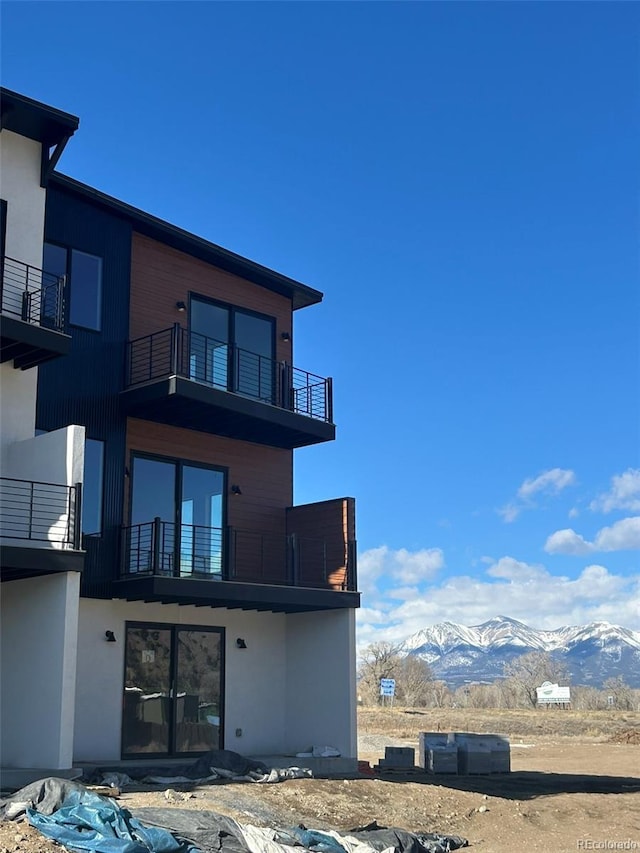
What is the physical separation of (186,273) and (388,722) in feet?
100

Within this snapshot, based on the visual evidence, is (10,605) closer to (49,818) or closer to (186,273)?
(49,818)

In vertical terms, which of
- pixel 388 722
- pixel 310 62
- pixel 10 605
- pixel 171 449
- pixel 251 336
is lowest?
pixel 388 722

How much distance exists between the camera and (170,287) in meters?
20.7

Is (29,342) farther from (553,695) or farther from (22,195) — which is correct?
(553,695)

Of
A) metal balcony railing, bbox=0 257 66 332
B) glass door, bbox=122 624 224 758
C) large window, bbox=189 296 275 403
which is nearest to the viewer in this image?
metal balcony railing, bbox=0 257 66 332

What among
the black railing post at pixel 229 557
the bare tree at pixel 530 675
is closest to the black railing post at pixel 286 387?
the black railing post at pixel 229 557

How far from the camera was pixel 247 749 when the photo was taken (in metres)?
20.2

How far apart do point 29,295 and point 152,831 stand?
8.97 metres

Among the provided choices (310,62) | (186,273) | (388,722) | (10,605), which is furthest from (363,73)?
(388,722)

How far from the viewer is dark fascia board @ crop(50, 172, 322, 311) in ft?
63.2

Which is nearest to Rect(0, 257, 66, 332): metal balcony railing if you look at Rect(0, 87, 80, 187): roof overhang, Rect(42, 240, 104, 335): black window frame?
Rect(42, 240, 104, 335): black window frame

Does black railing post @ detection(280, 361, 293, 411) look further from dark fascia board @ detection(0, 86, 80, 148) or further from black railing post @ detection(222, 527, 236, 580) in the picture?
dark fascia board @ detection(0, 86, 80, 148)

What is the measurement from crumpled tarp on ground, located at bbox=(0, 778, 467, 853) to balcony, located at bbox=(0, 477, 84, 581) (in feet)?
13.7

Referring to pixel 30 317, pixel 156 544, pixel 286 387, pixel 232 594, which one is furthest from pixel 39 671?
pixel 286 387
